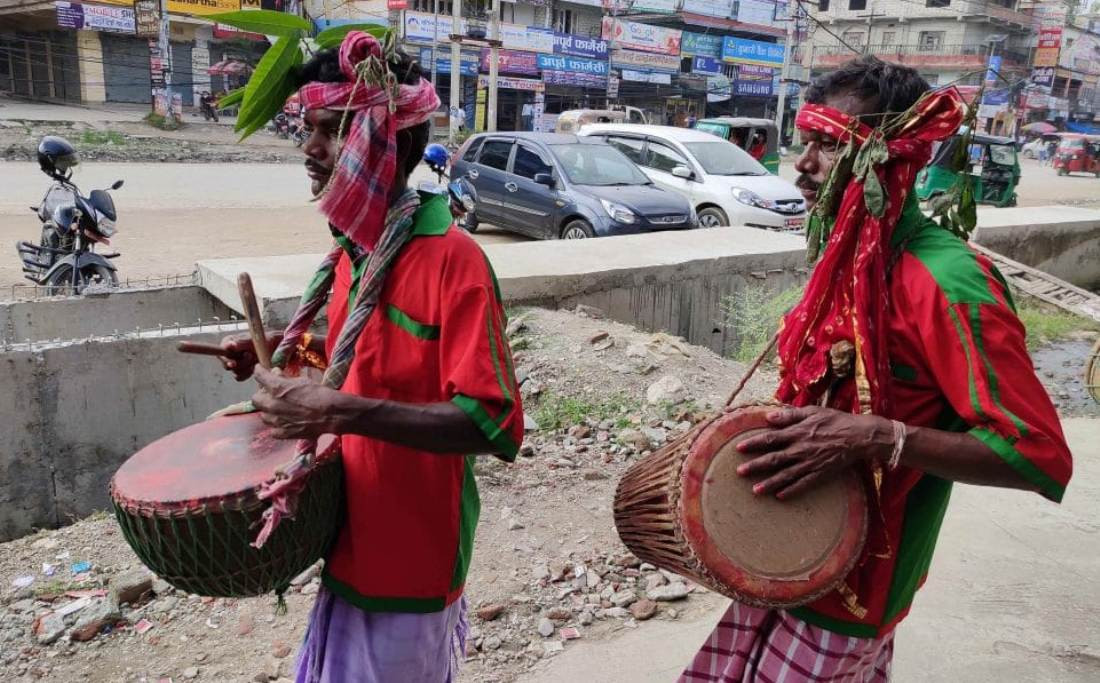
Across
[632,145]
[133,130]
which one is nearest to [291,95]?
[632,145]

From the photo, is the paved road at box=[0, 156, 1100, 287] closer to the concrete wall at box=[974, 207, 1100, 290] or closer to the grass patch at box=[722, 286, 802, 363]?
the grass patch at box=[722, 286, 802, 363]

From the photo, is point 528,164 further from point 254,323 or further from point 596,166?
point 254,323

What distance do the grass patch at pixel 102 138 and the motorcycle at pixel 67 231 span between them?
15.5 metres

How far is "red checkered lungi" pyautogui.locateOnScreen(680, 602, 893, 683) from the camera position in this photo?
66.3 inches

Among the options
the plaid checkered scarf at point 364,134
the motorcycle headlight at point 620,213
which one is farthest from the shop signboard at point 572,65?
the plaid checkered scarf at point 364,134

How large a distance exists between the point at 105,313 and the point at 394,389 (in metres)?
4.76

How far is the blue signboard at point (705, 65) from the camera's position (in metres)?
39.0

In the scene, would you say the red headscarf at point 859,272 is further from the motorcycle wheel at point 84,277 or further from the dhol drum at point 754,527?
the motorcycle wheel at point 84,277

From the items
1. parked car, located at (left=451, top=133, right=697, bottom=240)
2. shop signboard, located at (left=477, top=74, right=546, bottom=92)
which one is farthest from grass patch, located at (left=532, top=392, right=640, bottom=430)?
shop signboard, located at (left=477, top=74, right=546, bottom=92)

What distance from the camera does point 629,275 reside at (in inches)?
252

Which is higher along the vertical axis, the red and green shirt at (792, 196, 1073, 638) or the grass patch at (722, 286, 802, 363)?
the red and green shirt at (792, 196, 1073, 638)

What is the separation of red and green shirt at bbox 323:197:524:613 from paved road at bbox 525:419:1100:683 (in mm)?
1259

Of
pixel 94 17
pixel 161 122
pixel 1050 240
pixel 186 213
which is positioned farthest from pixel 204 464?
pixel 94 17

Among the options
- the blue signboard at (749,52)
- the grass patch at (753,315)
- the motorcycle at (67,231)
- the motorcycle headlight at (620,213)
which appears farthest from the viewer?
the blue signboard at (749,52)
